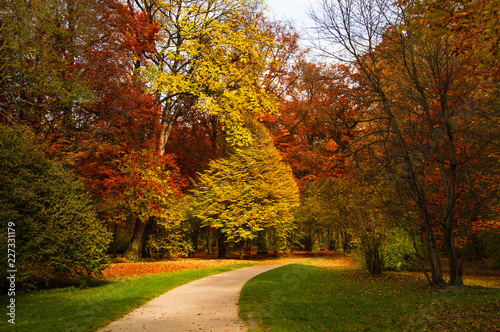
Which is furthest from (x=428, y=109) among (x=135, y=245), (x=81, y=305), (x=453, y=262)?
(x=135, y=245)

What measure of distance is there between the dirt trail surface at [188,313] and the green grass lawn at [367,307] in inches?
13.9

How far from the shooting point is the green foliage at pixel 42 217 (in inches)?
307

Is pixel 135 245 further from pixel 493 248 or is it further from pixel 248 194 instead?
pixel 493 248

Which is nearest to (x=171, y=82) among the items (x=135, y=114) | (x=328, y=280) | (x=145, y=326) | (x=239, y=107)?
(x=135, y=114)

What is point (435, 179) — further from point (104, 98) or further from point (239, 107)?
point (104, 98)

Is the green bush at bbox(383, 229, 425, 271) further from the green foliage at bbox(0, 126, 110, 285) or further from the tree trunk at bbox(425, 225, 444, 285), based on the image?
the green foliage at bbox(0, 126, 110, 285)

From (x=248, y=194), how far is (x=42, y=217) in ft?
44.4

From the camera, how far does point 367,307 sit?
23.1 feet

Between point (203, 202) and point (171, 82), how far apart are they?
25.9 feet

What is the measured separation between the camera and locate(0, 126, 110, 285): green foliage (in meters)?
7.80

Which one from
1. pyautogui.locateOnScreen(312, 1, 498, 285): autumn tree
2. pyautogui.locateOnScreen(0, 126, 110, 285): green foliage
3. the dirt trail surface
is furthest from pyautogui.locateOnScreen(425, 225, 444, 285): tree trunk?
pyautogui.locateOnScreen(0, 126, 110, 285): green foliage

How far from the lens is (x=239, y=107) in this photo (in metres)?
17.2

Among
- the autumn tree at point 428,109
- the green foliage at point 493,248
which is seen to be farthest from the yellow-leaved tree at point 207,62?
the green foliage at point 493,248

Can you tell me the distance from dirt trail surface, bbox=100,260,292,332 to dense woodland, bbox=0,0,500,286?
120 inches
